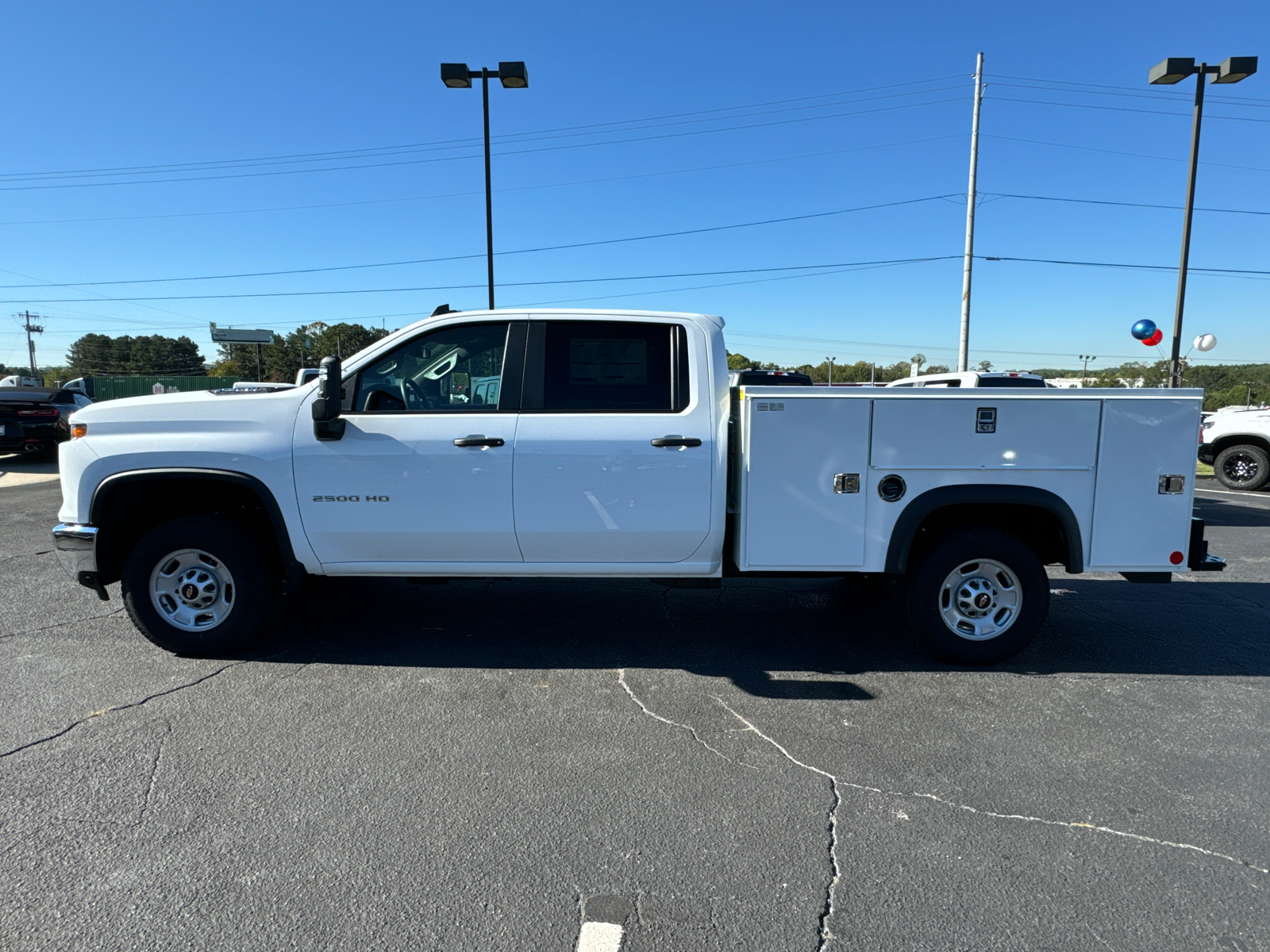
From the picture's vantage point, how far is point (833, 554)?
173 inches

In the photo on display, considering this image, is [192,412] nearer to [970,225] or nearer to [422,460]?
[422,460]

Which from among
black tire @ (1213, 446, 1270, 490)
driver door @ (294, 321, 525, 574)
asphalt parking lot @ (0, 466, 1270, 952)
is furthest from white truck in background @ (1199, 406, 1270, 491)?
driver door @ (294, 321, 525, 574)

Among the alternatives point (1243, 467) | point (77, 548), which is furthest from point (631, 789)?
point (1243, 467)

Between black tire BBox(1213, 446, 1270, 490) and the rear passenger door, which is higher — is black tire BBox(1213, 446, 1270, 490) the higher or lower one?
the lower one

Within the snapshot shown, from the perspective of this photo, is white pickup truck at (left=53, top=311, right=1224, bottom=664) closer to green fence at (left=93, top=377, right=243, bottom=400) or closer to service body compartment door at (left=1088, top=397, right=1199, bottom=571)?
service body compartment door at (left=1088, top=397, right=1199, bottom=571)

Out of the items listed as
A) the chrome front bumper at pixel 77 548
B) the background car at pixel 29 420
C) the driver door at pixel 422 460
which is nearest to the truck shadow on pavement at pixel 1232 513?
the driver door at pixel 422 460

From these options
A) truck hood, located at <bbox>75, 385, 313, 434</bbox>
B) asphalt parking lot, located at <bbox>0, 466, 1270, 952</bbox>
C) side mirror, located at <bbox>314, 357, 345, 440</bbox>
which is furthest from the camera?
truck hood, located at <bbox>75, 385, 313, 434</bbox>

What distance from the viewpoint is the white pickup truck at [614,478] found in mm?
4285

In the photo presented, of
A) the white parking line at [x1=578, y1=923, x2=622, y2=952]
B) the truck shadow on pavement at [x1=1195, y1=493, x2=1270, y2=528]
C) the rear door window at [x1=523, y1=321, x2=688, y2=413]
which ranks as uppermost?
the rear door window at [x1=523, y1=321, x2=688, y2=413]

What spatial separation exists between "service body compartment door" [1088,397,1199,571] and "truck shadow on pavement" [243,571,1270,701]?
0.76 meters

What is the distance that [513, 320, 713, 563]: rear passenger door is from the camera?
4.35 metres

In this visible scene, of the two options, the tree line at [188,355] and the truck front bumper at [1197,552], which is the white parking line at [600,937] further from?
the tree line at [188,355]

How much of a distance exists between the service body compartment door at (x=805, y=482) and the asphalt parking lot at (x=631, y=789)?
29.0 inches

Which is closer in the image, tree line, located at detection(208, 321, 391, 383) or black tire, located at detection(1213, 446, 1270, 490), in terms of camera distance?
black tire, located at detection(1213, 446, 1270, 490)
